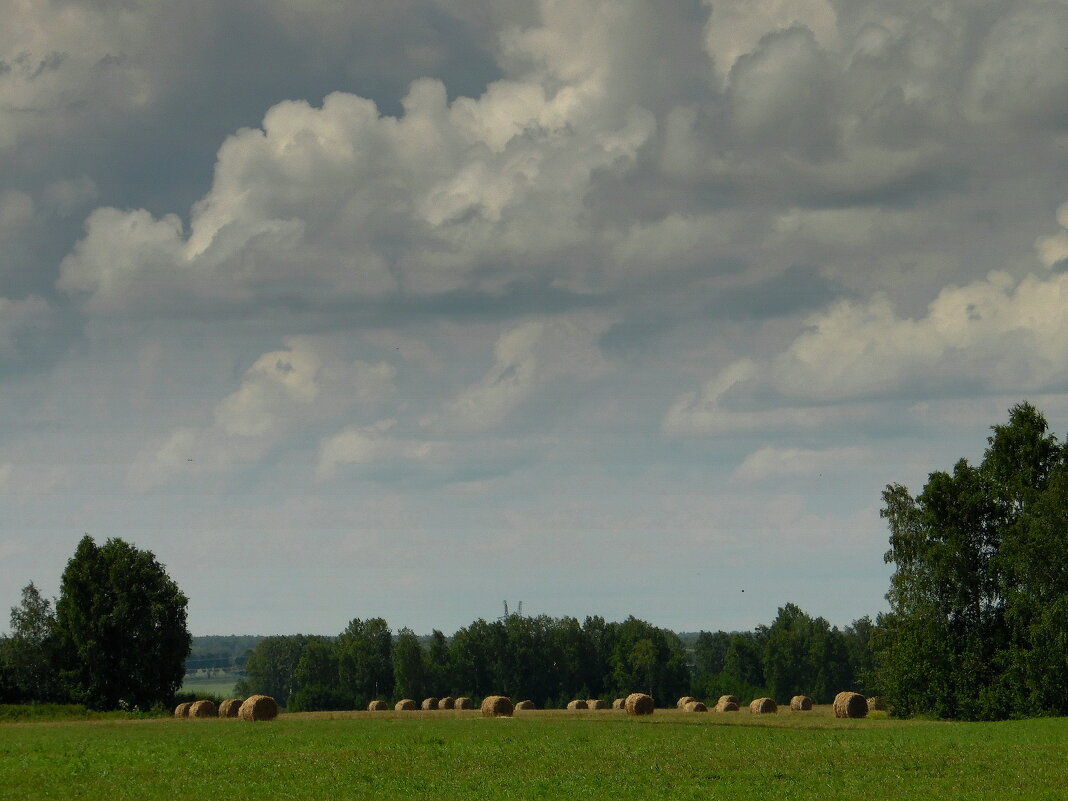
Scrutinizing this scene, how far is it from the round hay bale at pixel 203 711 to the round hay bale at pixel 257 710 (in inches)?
295

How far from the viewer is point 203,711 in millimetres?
82625

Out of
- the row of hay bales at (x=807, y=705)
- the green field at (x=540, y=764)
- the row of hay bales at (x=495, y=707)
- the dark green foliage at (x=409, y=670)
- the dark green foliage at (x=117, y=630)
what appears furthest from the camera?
the dark green foliage at (x=409, y=670)

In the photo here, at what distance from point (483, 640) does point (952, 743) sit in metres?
144

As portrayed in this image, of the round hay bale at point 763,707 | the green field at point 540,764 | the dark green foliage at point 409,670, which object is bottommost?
the green field at point 540,764

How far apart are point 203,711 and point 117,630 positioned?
63.4 feet

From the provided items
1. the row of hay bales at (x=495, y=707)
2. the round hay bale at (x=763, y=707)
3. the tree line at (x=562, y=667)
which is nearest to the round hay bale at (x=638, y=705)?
the row of hay bales at (x=495, y=707)

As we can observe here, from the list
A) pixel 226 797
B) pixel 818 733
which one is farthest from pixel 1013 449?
pixel 226 797

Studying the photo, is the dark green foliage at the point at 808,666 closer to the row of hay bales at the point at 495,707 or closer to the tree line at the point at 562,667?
the tree line at the point at 562,667

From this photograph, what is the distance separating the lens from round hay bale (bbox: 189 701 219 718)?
8262 cm

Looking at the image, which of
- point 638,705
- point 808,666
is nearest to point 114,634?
point 638,705

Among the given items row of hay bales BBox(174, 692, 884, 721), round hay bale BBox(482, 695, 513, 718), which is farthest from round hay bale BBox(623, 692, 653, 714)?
round hay bale BBox(482, 695, 513, 718)

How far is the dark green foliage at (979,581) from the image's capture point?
77.4 meters

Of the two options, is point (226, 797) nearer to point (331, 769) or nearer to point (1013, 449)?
point (331, 769)

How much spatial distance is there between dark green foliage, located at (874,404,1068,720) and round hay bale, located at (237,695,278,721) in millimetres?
42118
